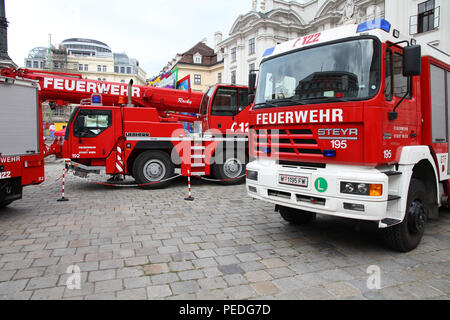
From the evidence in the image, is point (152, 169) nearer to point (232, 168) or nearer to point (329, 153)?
point (232, 168)

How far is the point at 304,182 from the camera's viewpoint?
163 inches

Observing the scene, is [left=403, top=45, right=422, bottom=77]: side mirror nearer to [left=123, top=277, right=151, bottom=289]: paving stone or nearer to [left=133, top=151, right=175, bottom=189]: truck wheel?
[left=123, top=277, right=151, bottom=289]: paving stone

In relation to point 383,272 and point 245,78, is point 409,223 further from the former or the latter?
point 245,78

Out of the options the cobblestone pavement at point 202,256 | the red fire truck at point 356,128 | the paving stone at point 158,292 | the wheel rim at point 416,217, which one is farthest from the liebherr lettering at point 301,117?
the paving stone at point 158,292

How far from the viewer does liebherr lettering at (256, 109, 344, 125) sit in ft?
12.9

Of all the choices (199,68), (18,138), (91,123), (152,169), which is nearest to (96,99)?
(91,123)

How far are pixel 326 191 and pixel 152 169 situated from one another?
21.4 feet

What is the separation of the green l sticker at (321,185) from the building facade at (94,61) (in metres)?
84.0

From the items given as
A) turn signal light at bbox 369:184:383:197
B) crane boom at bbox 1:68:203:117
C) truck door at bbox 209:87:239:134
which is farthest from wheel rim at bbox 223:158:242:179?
turn signal light at bbox 369:184:383:197

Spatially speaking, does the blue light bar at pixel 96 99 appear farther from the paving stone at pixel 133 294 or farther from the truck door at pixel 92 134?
the paving stone at pixel 133 294

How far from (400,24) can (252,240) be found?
23.8 metres

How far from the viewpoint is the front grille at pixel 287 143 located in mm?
4233

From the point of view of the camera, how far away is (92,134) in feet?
29.4
